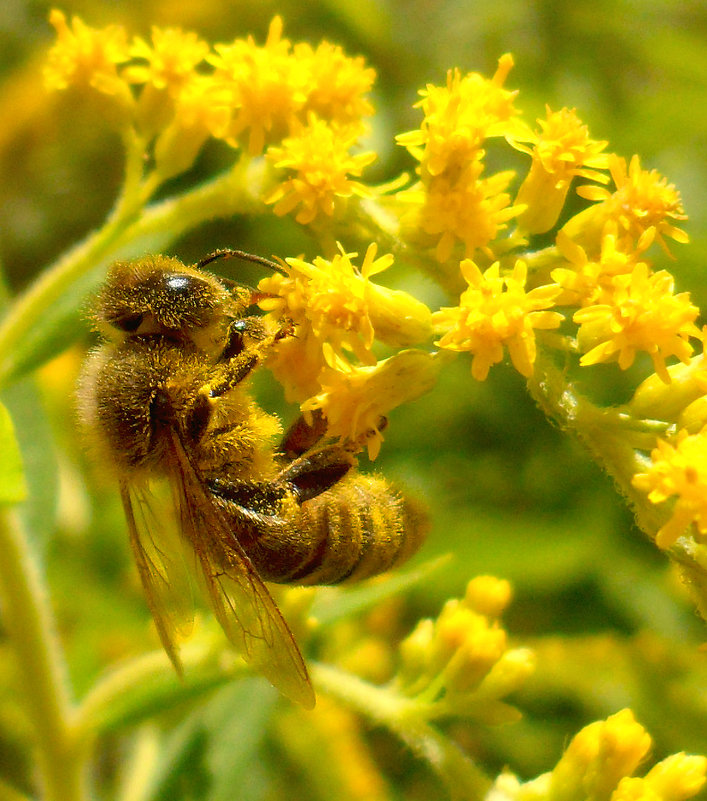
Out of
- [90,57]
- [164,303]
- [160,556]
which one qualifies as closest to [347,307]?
[164,303]

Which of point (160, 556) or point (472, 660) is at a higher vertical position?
point (160, 556)

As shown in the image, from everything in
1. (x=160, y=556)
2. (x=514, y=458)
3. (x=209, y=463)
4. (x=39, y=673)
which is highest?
(x=209, y=463)

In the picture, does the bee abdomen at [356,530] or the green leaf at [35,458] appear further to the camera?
the green leaf at [35,458]

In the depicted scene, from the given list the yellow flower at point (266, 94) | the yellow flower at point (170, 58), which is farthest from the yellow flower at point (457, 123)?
the yellow flower at point (170, 58)

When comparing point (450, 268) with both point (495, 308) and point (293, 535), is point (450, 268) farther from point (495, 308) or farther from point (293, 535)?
point (293, 535)

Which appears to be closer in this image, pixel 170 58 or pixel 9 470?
pixel 9 470

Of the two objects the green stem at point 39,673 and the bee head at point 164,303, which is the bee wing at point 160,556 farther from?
the green stem at point 39,673

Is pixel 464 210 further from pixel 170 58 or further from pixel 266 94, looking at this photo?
pixel 170 58
